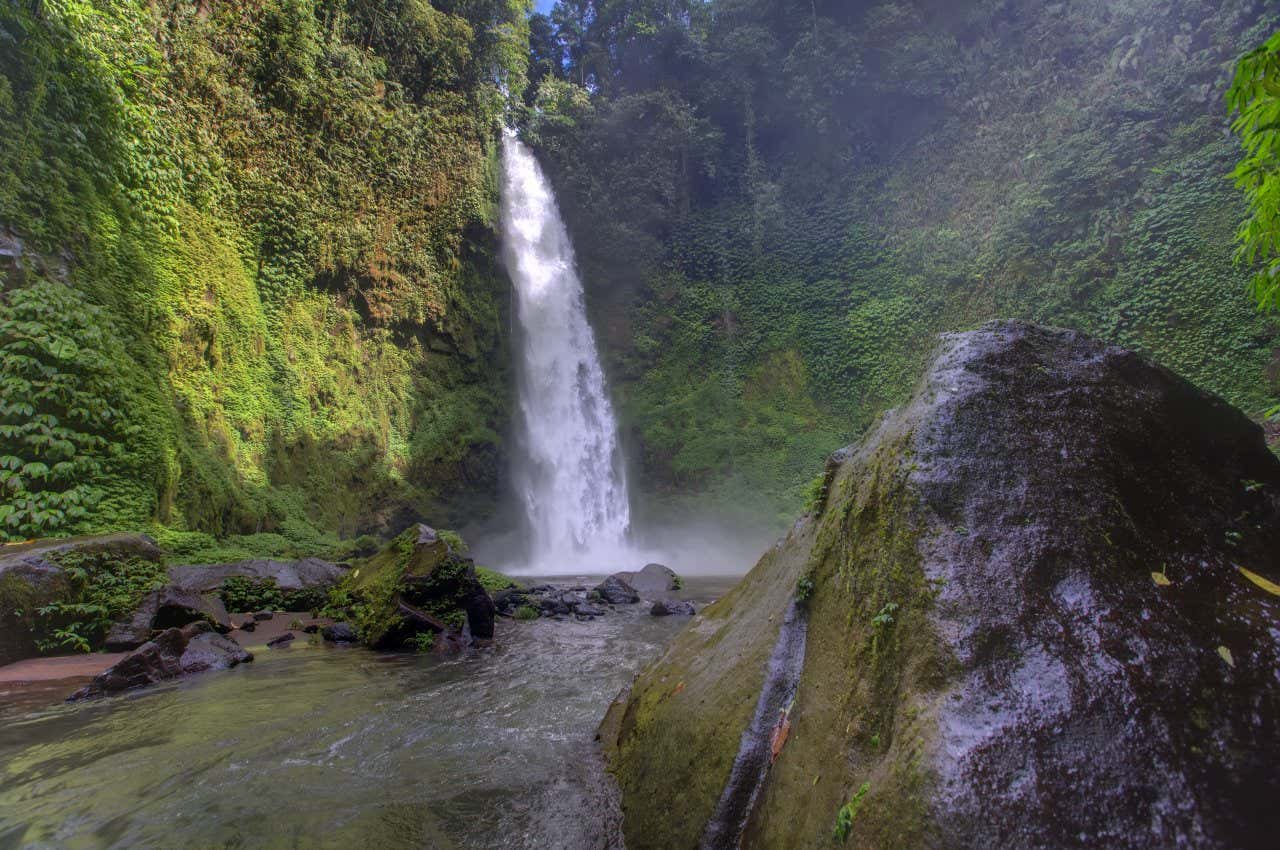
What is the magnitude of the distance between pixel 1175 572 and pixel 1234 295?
60.8 ft

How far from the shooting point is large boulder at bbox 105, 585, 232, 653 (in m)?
6.12

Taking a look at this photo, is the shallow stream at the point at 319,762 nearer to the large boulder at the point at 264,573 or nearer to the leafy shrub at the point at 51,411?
the large boulder at the point at 264,573

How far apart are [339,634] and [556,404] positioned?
14.7 m

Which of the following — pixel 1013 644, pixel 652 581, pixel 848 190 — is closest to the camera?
pixel 1013 644

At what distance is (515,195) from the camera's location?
906 inches

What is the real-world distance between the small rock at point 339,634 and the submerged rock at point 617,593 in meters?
4.23

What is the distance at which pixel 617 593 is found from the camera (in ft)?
34.6

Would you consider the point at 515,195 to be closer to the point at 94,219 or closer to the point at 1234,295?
the point at 94,219

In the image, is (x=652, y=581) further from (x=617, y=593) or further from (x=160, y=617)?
(x=160, y=617)

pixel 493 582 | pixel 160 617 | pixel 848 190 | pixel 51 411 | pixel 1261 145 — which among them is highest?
pixel 848 190

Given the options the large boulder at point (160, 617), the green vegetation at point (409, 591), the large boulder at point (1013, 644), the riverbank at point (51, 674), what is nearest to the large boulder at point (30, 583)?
the riverbank at point (51, 674)

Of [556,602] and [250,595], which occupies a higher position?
[250,595]

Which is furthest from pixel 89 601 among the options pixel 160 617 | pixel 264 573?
pixel 264 573

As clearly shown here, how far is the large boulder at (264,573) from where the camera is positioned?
792cm
